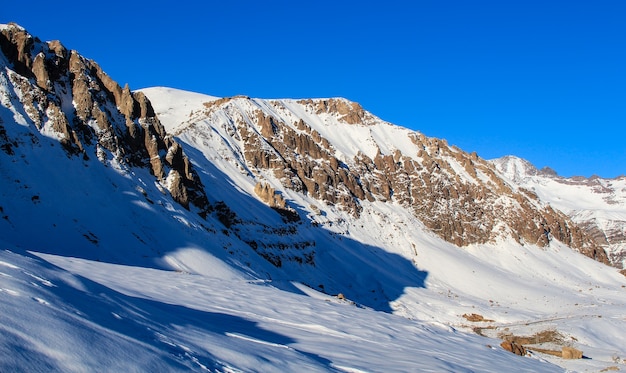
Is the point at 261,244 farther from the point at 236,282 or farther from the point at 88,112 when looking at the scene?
the point at 236,282

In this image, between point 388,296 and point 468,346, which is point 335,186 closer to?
point 388,296

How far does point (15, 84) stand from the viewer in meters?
44.1

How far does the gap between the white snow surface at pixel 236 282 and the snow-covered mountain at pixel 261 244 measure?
0.33 ft

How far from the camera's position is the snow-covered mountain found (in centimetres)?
777

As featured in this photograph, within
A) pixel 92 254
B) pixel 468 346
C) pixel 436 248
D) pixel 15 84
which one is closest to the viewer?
pixel 468 346

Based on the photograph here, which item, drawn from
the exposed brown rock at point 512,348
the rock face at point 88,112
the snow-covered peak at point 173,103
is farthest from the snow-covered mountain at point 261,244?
the snow-covered peak at point 173,103

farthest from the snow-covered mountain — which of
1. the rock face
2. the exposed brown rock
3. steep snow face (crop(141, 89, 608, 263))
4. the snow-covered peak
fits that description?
the snow-covered peak

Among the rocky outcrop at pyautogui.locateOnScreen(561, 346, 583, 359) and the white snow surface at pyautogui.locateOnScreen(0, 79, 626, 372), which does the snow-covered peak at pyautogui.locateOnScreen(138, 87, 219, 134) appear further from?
Result: the rocky outcrop at pyautogui.locateOnScreen(561, 346, 583, 359)

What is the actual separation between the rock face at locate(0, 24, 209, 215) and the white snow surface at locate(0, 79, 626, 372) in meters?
1.64

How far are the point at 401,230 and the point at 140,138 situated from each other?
6186 centimetres

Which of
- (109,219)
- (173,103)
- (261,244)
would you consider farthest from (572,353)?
(173,103)

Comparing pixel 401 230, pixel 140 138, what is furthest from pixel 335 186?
pixel 140 138

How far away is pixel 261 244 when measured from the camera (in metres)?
68.2

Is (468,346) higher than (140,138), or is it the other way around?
(140,138)
